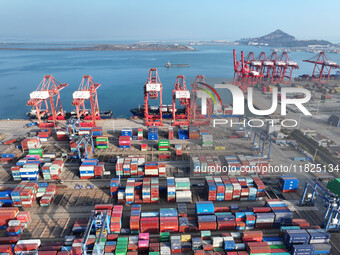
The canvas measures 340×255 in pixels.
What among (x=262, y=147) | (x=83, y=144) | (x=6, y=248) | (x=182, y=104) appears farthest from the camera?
(x=182, y=104)

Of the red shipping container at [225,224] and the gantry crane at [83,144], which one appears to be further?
the gantry crane at [83,144]

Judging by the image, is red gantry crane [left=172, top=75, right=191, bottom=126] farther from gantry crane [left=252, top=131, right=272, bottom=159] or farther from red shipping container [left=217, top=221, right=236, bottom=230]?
red shipping container [left=217, top=221, right=236, bottom=230]

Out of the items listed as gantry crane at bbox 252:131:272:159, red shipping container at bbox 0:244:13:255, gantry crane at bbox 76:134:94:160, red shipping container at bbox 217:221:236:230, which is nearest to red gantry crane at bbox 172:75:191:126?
gantry crane at bbox 252:131:272:159

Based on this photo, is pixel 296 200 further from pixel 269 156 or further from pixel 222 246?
pixel 222 246

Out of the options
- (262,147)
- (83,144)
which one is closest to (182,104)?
(262,147)

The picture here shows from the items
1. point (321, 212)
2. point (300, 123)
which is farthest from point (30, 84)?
point (321, 212)

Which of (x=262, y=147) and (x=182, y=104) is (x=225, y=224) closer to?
(x=262, y=147)

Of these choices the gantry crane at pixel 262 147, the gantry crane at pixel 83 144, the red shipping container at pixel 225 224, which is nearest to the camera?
the red shipping container at pixel 225 224

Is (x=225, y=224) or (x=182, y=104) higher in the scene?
(x=182, y=104)

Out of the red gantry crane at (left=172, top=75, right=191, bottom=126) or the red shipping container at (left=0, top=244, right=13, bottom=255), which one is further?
the red gantry crane at (left=172, top=75, right=191, bottom=126)

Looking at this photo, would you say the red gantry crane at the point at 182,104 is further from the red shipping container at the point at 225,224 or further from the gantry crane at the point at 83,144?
the red shipping container at the point at 225,224

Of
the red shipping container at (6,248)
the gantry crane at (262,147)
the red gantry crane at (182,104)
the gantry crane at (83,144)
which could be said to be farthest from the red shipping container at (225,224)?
the red gantry crane at (182,104)
